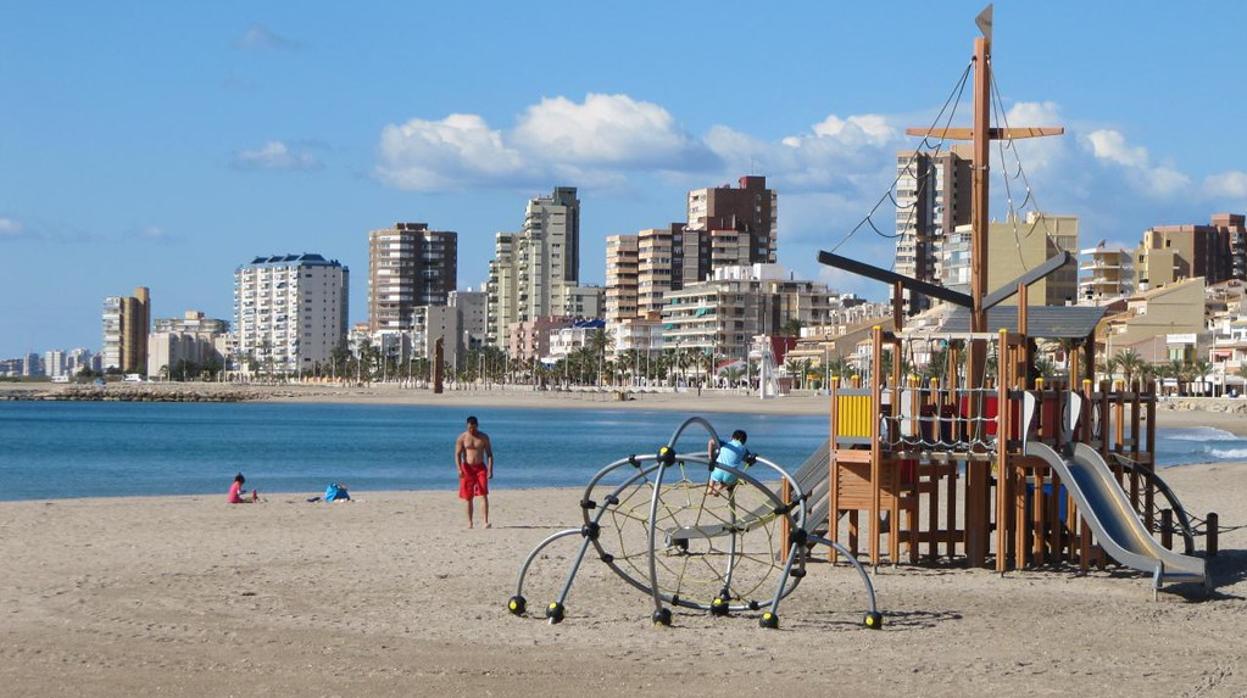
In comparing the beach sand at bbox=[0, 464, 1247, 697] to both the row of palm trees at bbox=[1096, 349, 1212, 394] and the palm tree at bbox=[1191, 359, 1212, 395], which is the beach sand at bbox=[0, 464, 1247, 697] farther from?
the palm tree at bbox=[1191, 359, 1212, 395]

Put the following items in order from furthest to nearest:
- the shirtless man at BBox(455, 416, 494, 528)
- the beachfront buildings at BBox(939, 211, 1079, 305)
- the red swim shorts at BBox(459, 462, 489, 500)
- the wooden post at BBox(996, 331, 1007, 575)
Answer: the beachfront buildings at BBox(939, 211, 1079, 305) → the red swim shorts at BBox(459, 462, 489, 500) → the shirtless man at BBox(455, 416, 494, 528) → the wooden post at BBox(996, 331, 1007, 575)

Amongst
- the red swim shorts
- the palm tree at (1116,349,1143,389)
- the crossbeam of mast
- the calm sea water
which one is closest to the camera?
the crossbeam of mast

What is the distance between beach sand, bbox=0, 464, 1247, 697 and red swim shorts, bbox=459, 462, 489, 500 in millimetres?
1869

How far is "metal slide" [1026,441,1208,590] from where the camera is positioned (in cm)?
1627

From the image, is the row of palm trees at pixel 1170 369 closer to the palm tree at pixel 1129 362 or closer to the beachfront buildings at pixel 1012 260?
the palm tree at pixel 1129 362

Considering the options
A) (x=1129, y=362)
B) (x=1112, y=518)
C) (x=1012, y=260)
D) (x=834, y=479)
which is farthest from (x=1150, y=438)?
(x=1012, y=260)

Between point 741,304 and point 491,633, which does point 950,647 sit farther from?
point 741,304

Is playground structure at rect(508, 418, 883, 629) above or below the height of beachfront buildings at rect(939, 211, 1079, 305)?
below

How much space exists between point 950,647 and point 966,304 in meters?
6.18

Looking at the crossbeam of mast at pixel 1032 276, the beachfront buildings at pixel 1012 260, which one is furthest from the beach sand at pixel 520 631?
the beachfront buildings at pixel 1012 260

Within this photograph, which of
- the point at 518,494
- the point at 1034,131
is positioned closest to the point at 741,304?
the point at 518,494

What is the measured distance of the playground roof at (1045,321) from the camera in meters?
19.2

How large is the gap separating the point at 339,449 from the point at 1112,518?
183ft

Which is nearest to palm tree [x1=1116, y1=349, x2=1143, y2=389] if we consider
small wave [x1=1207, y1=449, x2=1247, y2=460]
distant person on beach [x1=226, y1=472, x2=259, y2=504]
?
small wave [x1=1207, y1=449, x2=1247, y2=460]
